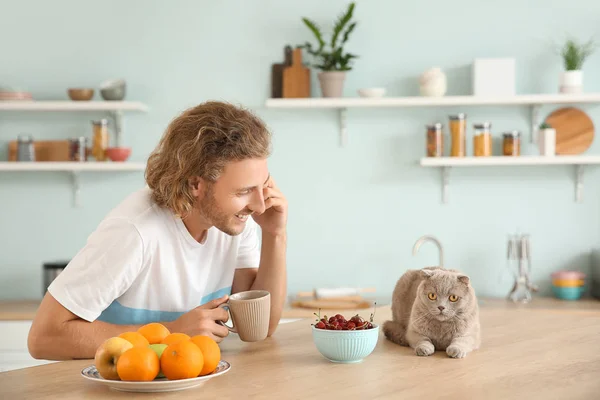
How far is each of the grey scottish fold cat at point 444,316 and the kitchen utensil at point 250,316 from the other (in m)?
0.32

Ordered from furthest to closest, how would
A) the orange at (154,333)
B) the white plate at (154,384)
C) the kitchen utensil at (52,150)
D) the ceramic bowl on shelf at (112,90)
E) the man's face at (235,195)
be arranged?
the kitchen utensil at (52,150)
the ceramic bowl on shelf at (112,90)
the man's face at (235,195)
the orange at (154,333)
the white plate at (154,384)

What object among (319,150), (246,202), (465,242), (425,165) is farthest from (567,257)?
(246,202)

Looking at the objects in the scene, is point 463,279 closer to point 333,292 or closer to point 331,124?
point 333,292

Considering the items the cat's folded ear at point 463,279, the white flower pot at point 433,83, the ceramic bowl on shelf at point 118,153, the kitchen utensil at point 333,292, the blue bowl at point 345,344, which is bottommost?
the kitchen utensil at point 333,292

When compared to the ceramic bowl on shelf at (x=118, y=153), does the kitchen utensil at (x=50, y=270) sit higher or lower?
lower

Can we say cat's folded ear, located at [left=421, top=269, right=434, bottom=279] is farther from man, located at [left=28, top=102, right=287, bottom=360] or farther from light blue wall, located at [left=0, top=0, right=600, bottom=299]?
light blue wall, located at [left=0, top=0, right=600, bottom=299]

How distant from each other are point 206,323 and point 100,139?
7.80 feet

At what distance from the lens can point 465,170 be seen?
153 inches

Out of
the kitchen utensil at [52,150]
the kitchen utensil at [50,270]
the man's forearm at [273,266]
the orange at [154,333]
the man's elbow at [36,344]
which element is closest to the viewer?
the orange at [154,333]

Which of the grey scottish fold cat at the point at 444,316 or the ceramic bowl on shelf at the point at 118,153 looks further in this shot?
the ceramic bowl on shelf at the point at 118,153

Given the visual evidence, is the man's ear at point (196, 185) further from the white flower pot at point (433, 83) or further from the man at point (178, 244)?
the white flower pot at point (433, 83)

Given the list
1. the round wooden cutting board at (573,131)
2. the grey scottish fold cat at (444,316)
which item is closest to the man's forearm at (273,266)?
the grey scottish fold cat at (444,316)

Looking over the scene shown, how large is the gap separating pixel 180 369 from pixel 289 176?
2684 mm

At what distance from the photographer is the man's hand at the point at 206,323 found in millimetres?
1623
